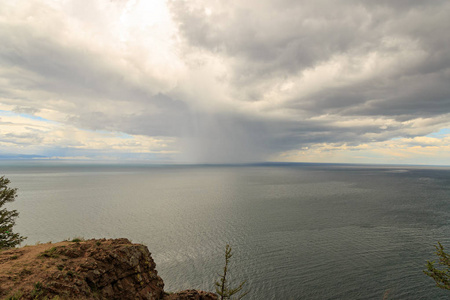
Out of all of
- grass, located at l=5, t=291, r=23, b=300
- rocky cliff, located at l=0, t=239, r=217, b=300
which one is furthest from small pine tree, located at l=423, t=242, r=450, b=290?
grass, located at l=5, t=291, r=23, b=300

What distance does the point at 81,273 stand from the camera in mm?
14422

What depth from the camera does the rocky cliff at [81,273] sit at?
12.7 metres

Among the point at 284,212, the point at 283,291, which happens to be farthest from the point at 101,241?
the point at 284,212

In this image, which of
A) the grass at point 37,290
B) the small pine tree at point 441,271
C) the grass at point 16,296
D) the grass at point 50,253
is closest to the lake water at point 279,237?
the small pine tree at point 441,271

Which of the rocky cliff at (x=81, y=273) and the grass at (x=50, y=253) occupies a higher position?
the grass at (x=50, y=253)

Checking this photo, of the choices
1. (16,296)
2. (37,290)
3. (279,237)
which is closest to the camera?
(16,296)

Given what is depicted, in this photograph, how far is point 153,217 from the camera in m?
75.4

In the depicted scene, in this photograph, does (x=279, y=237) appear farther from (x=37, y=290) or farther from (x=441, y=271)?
(x=37, y=290)

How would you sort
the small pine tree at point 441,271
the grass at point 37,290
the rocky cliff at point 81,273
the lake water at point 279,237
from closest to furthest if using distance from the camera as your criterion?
1. the grass at point 37,290
2. the rocky cliff at point 81,273
3. the small pine tree at point 441,271
4. the lake water at point 279,237

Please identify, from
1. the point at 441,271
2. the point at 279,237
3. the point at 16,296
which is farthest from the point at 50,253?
the point at 279,237

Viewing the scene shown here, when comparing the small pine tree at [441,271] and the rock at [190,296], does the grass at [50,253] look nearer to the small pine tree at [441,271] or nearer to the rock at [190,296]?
the rock at [190,296]

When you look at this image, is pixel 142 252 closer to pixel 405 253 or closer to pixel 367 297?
pixel 367 297

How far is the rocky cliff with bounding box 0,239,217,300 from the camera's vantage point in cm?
1271

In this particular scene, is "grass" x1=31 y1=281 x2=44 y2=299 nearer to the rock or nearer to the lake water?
the rock
